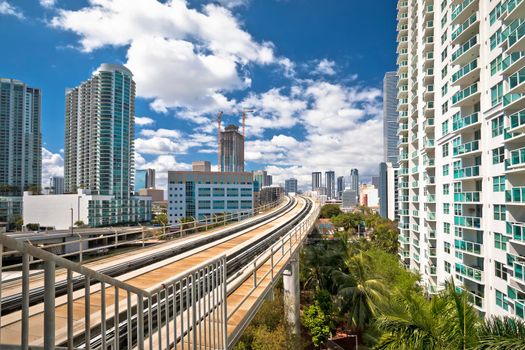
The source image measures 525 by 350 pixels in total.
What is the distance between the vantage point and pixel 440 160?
83.0ft

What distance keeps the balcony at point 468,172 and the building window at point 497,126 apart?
97.7 inches

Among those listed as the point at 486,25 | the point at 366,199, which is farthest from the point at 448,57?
the point at 366,199

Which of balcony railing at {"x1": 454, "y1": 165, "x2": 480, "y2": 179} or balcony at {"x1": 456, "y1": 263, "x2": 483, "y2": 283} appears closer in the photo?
balcony at {"x1": 456, "y1": 263, "x2": 483, "y2": 283}

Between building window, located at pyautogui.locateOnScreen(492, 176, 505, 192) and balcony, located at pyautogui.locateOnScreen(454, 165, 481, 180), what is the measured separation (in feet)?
4.39

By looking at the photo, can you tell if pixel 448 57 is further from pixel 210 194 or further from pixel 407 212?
pixel 210 194

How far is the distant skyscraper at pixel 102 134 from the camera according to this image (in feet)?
293

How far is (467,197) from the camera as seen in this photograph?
789 inches

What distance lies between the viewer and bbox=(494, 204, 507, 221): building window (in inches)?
661

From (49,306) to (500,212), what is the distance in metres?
22.0

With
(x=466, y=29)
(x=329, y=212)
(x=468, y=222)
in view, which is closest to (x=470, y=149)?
(x=468, y=222)

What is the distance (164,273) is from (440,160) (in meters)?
25.5

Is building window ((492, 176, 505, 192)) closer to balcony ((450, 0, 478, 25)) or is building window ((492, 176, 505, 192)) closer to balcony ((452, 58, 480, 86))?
balcony ((452, 58, 480, 86))

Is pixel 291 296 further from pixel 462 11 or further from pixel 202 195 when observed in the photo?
pixel 202 195

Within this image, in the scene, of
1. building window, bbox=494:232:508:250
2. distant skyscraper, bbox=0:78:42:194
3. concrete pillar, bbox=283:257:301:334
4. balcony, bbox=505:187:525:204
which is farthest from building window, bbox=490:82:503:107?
distant skyscraper, bbox=0:78:42:194
